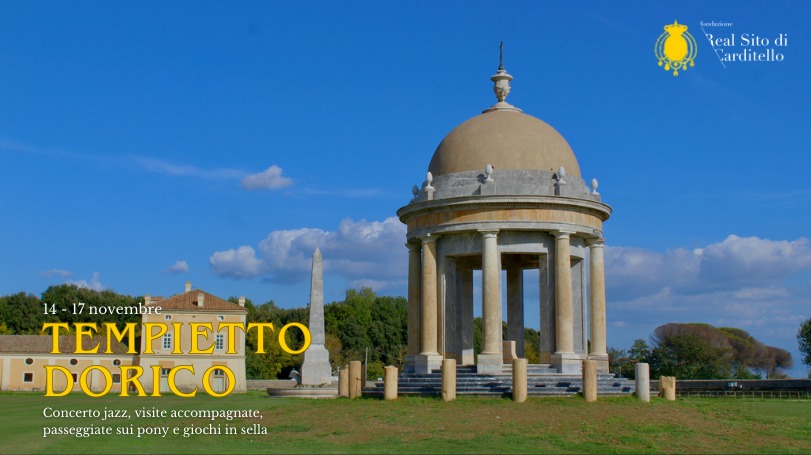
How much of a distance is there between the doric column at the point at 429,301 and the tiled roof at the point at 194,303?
54560 mm

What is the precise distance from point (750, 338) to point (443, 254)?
9752 centimetres

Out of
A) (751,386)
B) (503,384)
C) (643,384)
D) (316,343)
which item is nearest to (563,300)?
(503,384)

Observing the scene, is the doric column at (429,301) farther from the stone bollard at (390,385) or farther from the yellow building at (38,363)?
the yellow building at (38,363)

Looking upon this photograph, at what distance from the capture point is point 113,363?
88.1 meters

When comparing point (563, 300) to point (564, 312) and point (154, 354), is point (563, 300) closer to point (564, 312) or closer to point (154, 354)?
point (564, 312)

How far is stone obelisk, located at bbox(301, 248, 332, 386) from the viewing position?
53375 mm

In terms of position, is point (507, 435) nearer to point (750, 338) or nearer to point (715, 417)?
point (715, 417)

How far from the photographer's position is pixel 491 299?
33438 mm

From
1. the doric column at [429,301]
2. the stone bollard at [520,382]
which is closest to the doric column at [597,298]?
the doric column at [429,301]

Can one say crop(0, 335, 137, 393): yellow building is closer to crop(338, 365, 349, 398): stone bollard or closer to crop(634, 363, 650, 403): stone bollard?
crop(338, 365, 349, 398): stone bollard

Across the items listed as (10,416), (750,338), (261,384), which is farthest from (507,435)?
(750,338)

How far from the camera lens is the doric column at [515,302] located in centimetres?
3944

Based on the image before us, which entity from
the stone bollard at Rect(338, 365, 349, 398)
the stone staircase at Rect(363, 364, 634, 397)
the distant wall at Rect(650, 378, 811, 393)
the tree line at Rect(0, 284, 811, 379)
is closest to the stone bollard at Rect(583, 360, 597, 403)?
the stone staircase at Rect(363, 364, 634, 397)

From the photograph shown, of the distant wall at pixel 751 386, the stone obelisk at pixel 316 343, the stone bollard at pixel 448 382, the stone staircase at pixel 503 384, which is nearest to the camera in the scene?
the stone bollard at pixel 448 382
